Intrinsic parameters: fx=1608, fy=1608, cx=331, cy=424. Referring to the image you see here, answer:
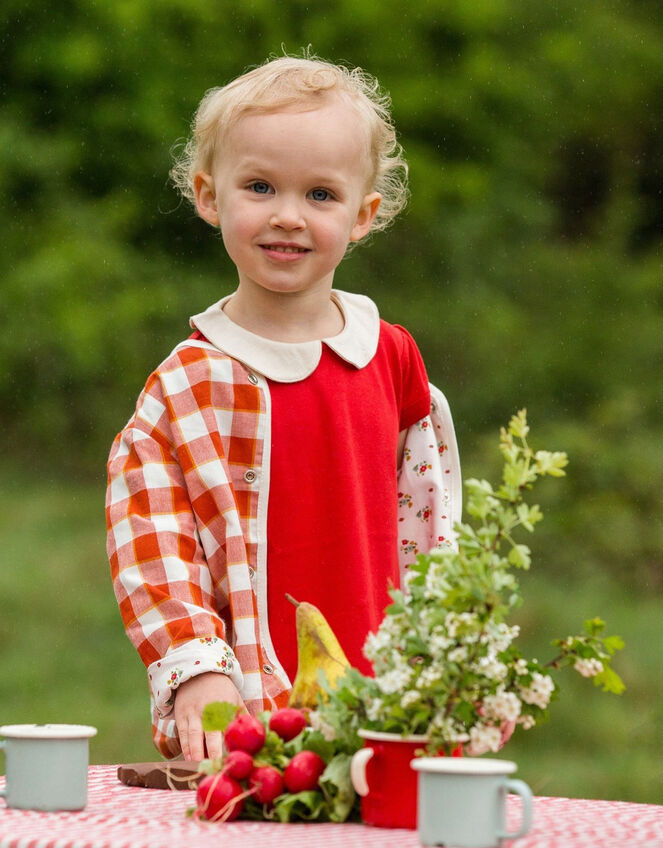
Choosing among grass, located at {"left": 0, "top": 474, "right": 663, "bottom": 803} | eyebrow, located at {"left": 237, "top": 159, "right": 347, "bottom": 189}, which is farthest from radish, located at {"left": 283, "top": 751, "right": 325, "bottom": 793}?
grass, located at {"left": 0, "top": 474, "right": 663, "bottom": 803}

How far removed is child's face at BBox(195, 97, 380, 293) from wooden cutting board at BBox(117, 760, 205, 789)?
2.49 feet

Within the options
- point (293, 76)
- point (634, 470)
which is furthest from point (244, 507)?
point (634, 470)

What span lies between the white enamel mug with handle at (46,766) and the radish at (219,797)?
16cm

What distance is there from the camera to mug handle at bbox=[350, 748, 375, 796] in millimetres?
1724

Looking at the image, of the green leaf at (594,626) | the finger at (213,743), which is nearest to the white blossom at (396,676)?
the green leaf at (594,626)

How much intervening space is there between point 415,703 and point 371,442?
914 millimetres

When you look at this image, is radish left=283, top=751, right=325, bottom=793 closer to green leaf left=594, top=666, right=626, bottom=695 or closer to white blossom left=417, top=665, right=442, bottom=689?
white blossom left=417, top=665, right=442, bottom=689

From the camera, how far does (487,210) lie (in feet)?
32.7

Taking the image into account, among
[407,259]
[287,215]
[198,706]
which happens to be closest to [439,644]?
[198,706]

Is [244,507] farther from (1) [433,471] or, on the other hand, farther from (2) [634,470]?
(2) [634,470]

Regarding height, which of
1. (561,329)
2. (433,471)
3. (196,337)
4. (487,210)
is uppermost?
(487,210)

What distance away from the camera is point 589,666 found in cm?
175

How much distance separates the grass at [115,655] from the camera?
26.0 feet

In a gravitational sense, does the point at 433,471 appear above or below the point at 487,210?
below
